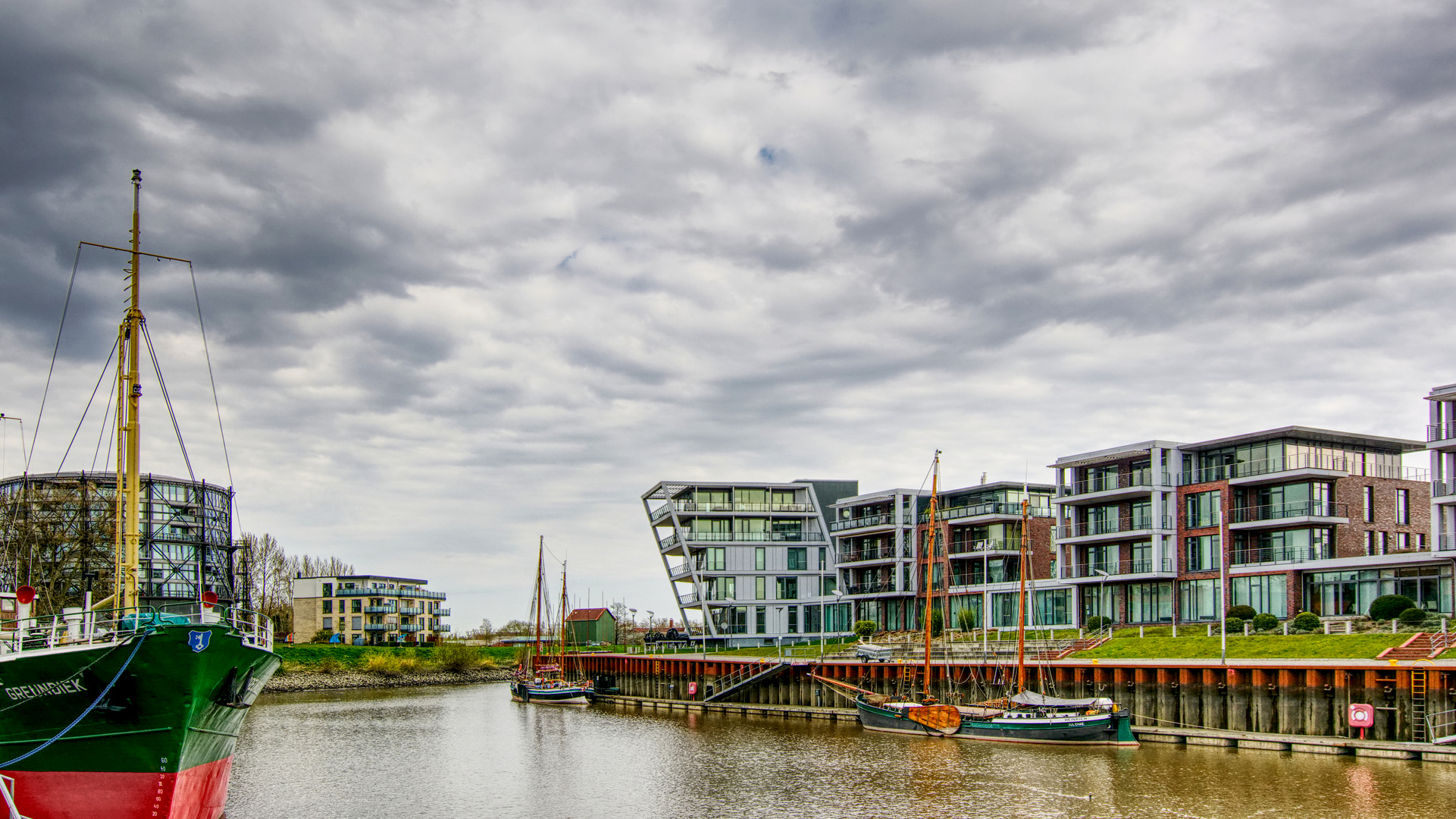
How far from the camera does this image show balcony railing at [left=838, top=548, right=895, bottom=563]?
96.1 meters

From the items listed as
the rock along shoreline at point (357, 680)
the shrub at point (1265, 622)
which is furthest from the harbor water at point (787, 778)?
the rock along shoreline at point (357, 680)

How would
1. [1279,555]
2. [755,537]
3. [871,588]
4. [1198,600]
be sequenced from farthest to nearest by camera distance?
[755,537] < [871,588] < [1198,600] < [1279,555]

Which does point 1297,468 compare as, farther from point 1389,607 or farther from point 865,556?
point 865,556

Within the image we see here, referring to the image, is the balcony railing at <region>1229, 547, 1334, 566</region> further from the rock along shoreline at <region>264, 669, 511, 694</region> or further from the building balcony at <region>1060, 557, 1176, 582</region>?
the rock along shoreline at <region>264, 669, 511, 694</region>

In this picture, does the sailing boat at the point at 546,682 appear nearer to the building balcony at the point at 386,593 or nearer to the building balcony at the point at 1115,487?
the building balcony at the point at 1115,487

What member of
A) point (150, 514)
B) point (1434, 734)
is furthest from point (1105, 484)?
point (150, 514)

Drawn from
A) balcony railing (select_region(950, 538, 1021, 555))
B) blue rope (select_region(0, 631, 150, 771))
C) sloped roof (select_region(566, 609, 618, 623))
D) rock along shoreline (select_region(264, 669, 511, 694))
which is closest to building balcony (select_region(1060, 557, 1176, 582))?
balcony railing (select_region(950, 538, 1021, 555))

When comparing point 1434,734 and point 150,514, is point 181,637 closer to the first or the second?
point 1434,734

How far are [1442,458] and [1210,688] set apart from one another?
25.3 meters

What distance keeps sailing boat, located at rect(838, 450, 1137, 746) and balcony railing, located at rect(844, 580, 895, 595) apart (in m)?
37.4

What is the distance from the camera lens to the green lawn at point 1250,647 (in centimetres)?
4791

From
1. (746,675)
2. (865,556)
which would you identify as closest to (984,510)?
(865,556)

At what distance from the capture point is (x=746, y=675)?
70.8m

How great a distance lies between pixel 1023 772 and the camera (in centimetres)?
4147
